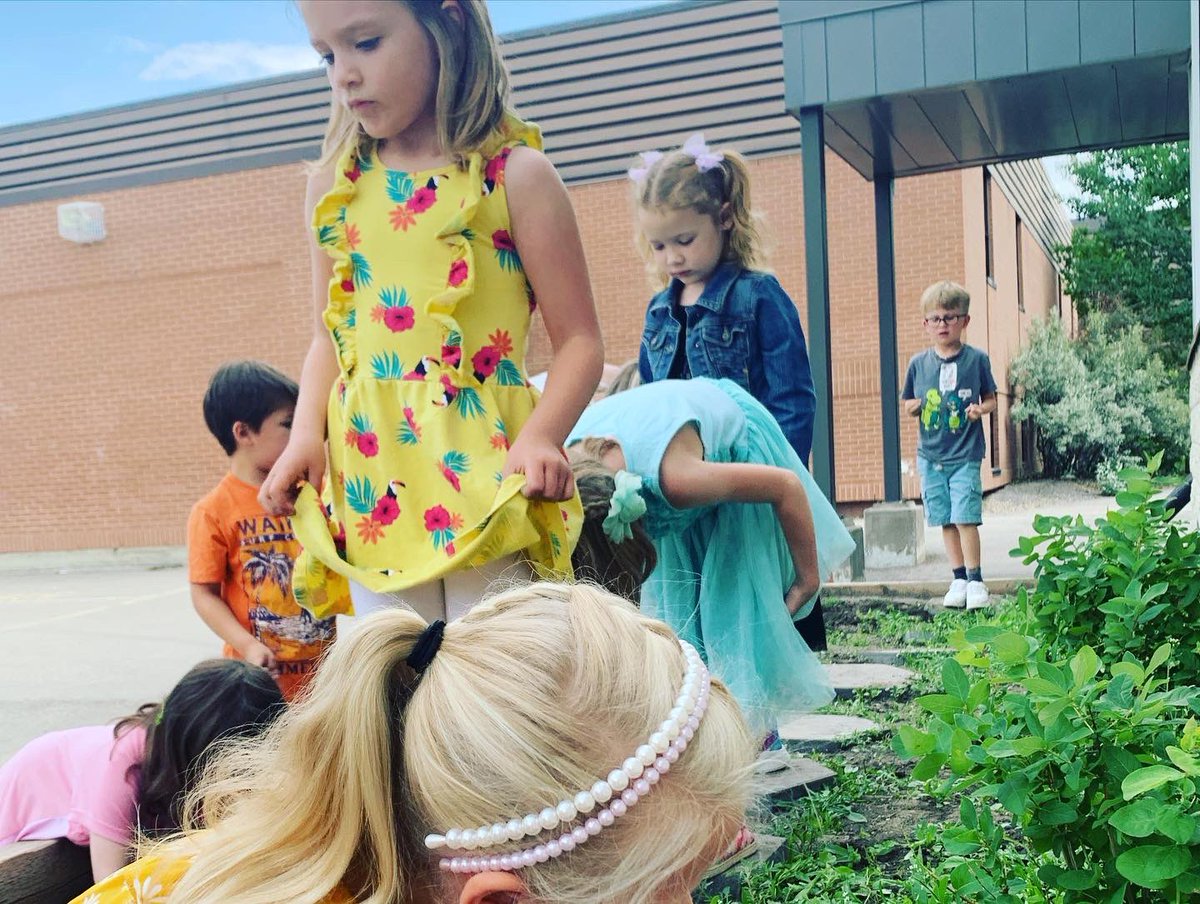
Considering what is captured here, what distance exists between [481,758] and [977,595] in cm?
499

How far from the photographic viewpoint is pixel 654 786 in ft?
3.62

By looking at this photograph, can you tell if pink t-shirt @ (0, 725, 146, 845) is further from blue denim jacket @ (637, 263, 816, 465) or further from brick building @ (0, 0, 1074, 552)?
brick building @ (0, 0, 1074, 552)

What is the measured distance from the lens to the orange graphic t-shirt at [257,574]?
9.92 ft

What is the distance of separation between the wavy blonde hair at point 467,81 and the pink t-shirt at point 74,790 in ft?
4.43

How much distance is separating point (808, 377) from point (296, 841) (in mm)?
2149

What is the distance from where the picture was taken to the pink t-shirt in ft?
6.84

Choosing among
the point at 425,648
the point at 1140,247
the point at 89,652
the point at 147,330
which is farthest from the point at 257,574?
the point at 1140,247

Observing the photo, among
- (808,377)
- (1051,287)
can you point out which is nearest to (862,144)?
(808,377)

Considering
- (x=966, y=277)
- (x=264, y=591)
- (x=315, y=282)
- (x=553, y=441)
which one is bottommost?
(x=264, y=591)

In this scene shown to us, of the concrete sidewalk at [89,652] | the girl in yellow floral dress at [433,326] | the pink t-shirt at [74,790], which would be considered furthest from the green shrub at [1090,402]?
the pink t-shirt at [74,790]

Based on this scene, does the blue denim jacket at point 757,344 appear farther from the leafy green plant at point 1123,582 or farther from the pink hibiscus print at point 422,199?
the pink hibiscus print at point 422,199

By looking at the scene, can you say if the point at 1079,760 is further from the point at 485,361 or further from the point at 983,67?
the point at 983,67

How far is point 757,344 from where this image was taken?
3029 mm

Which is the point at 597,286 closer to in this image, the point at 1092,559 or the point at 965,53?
the point at 965,53
